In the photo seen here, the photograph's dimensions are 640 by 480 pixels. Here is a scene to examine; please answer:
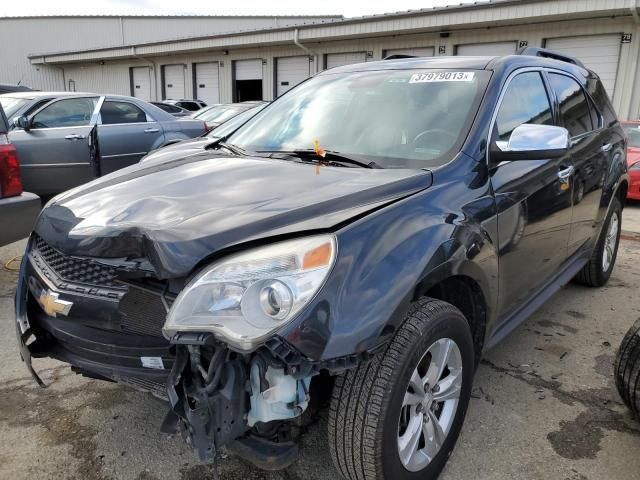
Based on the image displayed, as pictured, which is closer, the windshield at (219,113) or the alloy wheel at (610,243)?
the alloy wheel at (610,243)

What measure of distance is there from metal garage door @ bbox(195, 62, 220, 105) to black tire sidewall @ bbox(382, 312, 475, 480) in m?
20.8

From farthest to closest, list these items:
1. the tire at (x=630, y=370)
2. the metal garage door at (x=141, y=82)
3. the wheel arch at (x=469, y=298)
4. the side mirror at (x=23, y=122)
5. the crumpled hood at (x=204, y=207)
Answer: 1. the metal garage door at (x=141, y=82)
2. the side mirror at (x=23, y=122)
3. the tire at (x=630, y=370)
4. the wheel arch at (x=469, y=298)
5. the crumpled hood at (x=204, y=207)

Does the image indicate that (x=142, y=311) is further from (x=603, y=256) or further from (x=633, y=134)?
(x=633, y=134)

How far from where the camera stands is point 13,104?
22.2ft

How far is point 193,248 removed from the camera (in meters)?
1.71

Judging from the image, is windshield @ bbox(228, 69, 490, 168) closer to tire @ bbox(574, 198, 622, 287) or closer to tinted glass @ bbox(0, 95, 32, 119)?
tire @ bbox(574, 198, 622, 287)

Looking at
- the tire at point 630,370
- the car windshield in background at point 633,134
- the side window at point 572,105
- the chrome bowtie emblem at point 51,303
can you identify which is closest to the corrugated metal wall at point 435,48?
the car windshield in background at point 633,134

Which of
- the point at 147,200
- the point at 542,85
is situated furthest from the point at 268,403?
the point at 542,85

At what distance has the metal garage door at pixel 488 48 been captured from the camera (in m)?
13.2

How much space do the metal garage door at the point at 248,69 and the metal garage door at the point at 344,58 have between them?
3.38 metres

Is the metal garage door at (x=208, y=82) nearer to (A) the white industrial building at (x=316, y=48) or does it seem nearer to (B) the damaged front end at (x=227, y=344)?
(A) the white industrial building at (x=316, y=48)

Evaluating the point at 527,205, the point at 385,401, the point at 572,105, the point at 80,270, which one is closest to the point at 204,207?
the point at 80,270

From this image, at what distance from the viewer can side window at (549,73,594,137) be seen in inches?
134

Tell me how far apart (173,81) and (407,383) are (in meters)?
24.2
